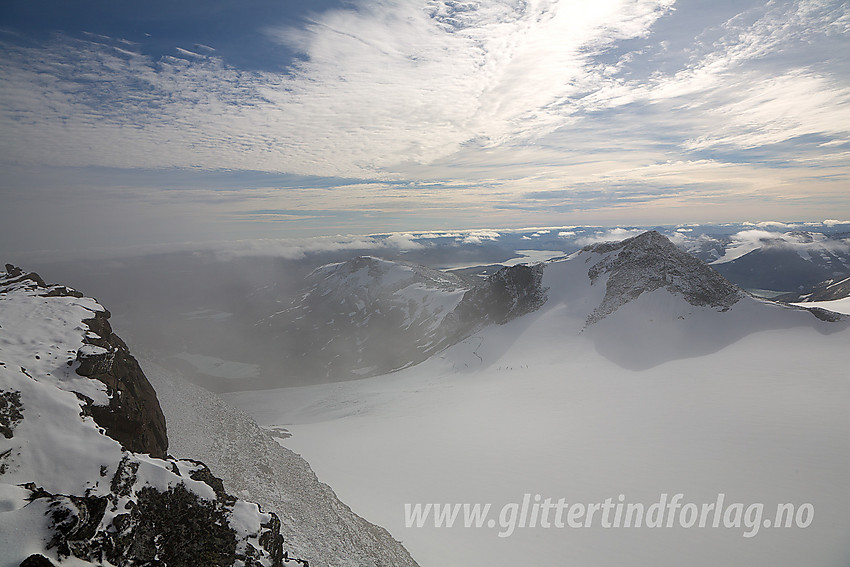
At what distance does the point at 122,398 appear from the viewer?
18.5 metres

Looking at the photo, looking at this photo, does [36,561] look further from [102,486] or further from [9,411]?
[9,411]

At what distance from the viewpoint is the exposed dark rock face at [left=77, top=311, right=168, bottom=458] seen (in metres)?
17.3

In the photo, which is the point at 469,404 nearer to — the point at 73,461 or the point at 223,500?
the point at 223,500

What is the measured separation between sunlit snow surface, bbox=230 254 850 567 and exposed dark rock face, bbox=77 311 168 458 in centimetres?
1392

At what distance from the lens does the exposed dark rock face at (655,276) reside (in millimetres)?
51406

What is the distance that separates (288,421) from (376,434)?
20411 mm

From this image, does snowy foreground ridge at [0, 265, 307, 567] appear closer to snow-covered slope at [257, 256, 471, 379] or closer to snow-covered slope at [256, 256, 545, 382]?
snow-covered slope at [256, 256, 545, 382]

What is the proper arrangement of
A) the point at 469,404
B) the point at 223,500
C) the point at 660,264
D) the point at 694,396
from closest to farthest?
the point at 223,500
the point at 694,396
the point at 469,404
the point at 660,264

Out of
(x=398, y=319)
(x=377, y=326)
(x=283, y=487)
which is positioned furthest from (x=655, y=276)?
(x=377, y=326)

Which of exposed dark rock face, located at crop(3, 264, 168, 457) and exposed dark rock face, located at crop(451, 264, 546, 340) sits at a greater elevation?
exposed dark rock face, located at crop(3, 264, 168, 457)

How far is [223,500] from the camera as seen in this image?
13.8 meters

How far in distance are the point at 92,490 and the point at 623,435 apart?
31305mm

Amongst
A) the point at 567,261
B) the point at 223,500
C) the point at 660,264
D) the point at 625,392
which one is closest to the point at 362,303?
the point at 567,261

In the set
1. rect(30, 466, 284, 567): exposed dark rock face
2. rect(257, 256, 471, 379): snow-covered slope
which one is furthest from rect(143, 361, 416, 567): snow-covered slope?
rect(257, 256, 471, 379): snow-covered slope
